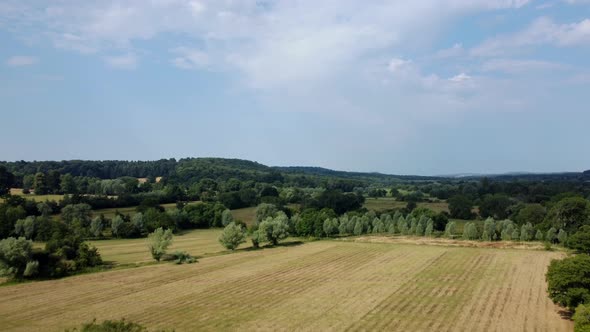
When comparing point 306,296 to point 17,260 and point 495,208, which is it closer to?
point 17,260

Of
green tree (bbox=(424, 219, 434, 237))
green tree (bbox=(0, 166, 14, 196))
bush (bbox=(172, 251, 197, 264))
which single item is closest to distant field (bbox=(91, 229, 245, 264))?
bush (bbox=(172, 251, 197, 264))

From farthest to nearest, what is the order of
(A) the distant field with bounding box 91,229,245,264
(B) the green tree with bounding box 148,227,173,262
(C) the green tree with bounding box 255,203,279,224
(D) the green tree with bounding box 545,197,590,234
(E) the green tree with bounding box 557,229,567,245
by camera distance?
(C) the green tree with bounding box 255,203,279,224 < (D) the green tree with bounding box 545,197,590,234 < (E) the green tree with bounding box 557,229,567,245 < (A) the distant field with bounding box 91,229,245,264 < (B) the green tree with bounding box 148,227,173,262

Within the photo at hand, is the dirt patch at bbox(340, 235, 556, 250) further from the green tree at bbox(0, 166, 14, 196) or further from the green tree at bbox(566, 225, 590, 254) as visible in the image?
the green tree at bbox(0, 166, 14, 196)

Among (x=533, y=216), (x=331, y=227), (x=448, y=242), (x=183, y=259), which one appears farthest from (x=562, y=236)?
(x=183, y=259)

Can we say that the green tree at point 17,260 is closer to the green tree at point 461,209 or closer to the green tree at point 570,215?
the green tree at point 570,215

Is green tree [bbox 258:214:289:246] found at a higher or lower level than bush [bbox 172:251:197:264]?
higher

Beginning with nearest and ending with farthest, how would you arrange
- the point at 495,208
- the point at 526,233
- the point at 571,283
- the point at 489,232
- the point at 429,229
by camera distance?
the point at 571,283 → the point at 526,233 → the point at 489,232 → the point at 429,229 → the point at 495,208
